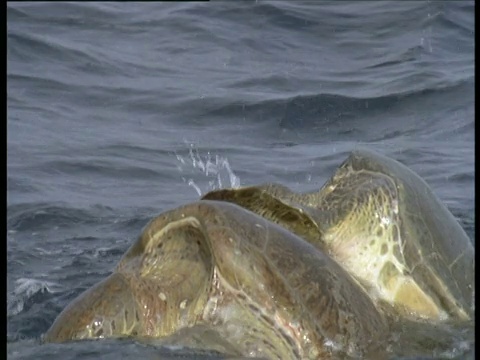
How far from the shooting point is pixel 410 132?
33.9 ft

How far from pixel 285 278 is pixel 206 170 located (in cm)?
538

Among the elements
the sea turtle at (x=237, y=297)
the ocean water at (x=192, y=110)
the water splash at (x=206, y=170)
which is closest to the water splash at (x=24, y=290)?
the ocean water at (x=192, y=110)

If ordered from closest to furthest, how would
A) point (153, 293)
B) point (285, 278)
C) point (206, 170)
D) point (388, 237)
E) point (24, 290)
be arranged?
point (285, 278) < point (153, 293) < point (388, 237) < point (24, 290) < point (206, 170)

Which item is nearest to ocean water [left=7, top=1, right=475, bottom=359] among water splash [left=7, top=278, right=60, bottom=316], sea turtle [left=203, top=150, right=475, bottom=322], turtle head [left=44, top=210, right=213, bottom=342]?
water splash [left=7, top=278, right=60, bottom=316]

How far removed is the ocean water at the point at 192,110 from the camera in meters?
7.94

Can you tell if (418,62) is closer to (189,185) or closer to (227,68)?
(227,68)

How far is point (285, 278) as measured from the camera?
4117mm

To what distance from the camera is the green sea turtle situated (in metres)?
4.11

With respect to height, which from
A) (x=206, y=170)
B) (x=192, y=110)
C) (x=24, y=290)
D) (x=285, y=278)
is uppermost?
(x=285, y=278)

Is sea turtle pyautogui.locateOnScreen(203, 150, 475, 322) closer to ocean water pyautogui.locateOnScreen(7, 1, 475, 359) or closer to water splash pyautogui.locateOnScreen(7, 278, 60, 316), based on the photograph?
ocean water pyautogui.locateOnScreen(7, 1, 475, 359)

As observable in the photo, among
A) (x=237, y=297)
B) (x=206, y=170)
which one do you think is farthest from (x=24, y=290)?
(x=206, y=170)

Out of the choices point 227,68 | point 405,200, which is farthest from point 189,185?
point 405,200

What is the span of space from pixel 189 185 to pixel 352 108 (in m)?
2.44

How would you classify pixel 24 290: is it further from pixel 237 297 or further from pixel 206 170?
pixel 206 170
